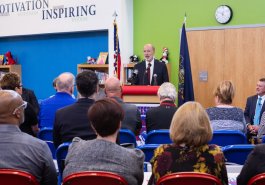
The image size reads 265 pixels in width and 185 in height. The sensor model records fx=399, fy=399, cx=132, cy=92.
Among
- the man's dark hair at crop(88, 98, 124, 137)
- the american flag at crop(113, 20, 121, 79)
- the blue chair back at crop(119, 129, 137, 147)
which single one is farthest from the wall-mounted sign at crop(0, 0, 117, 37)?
the man's dark hair at crop(88, 98, 124, 137)

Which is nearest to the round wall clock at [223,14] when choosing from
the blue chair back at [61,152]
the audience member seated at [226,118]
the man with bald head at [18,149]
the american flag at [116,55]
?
the american flag at [116,55]

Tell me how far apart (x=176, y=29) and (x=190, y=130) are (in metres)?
5.74

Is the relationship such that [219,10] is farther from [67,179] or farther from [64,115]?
[67,179]

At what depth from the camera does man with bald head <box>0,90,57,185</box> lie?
2350mm

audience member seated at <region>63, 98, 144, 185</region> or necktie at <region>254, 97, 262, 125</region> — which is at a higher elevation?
audience member seated at <region>63, 98, 144, 185</region>

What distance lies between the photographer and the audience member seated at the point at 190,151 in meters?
2.20

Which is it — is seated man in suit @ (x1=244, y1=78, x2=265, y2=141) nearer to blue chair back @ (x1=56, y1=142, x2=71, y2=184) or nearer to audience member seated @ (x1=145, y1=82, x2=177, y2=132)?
audience member seated @ (x1=145, y1=82, x2=177, y2=132)

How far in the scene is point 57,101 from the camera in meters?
4.45

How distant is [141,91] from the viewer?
5.70 metres

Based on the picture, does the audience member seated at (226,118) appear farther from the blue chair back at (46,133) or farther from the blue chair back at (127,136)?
the blue chair back at (46,133)

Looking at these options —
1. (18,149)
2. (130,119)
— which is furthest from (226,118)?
(18,149)

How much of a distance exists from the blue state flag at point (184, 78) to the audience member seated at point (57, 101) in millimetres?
2861

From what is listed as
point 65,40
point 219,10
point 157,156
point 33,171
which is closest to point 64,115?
point 33,171

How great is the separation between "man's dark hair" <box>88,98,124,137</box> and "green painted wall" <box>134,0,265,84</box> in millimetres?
5425
